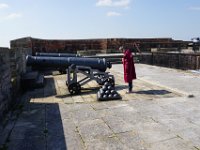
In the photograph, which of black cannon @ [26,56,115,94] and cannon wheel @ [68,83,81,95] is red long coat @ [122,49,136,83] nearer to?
black cannon @ [26,56,115,94]

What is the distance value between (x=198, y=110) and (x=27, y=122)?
136 inches

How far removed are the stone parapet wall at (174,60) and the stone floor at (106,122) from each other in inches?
369

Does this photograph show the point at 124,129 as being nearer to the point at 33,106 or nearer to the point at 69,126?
the point at 69,126

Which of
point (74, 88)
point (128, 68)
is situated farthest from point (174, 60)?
point (74, 88)

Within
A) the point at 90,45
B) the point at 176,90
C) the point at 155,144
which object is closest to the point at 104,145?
the point at 155,144

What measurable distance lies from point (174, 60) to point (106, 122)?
1443cm

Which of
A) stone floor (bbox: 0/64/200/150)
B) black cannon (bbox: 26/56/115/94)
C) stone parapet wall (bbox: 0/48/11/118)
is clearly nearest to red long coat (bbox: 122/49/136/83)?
stone floor (bbox: 0/64/200/150)

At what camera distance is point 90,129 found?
5.16 meters

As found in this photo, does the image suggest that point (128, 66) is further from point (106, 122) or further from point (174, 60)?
point (174, 60)

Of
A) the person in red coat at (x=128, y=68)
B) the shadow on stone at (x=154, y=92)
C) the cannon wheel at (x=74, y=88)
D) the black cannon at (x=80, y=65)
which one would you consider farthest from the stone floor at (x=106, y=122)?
the black cannon at (x=80, y=65)

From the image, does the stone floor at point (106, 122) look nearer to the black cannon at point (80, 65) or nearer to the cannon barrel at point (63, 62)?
the black cannon at point (80, 65)

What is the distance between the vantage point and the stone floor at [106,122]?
447cm

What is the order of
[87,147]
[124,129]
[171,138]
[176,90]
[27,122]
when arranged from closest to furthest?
[87,147], [171,138], [124,129], [27,122], [176,90]

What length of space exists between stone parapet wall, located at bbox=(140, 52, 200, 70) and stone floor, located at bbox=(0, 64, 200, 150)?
9385mm
